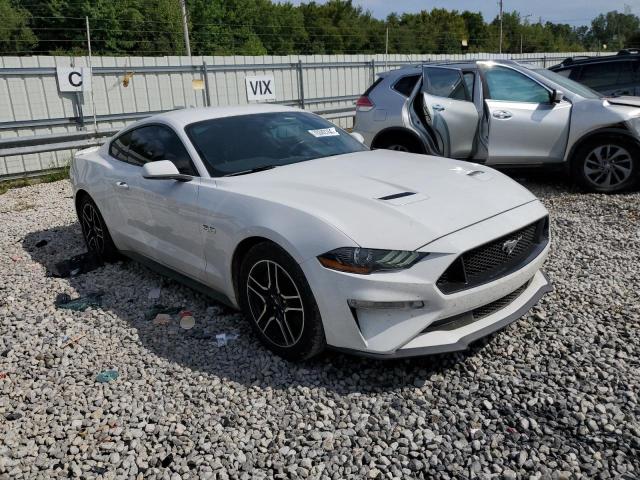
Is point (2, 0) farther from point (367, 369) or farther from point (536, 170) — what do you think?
point (367, 369)

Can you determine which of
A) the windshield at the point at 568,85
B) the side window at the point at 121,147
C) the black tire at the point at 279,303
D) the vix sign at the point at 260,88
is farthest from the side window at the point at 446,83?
the vix sign at the point at 260,88

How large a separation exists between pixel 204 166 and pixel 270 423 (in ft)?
6.27

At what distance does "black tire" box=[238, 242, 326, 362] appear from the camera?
123 inches

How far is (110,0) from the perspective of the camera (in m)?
38.8

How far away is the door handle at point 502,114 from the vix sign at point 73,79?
8.39m

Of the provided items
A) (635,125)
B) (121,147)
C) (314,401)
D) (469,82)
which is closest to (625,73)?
(635,125)

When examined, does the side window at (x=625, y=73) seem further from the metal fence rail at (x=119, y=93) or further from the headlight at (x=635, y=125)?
the headlight at (x=635, y=125)

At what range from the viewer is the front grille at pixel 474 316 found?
9.82 ft

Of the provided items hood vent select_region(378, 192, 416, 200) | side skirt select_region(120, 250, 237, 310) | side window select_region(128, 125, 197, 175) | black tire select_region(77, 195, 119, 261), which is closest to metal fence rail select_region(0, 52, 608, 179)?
black tire select_region(77, 195, 119, 261)

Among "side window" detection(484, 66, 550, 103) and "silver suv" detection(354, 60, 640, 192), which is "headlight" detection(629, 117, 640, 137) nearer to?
"silver suv" detection(354, 60, 640, 192)

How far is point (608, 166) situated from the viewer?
690 cm

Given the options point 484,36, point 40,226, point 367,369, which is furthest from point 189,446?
point 484,36

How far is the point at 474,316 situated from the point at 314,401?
1.01 metres

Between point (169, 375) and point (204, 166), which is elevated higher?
point (204, 166)
